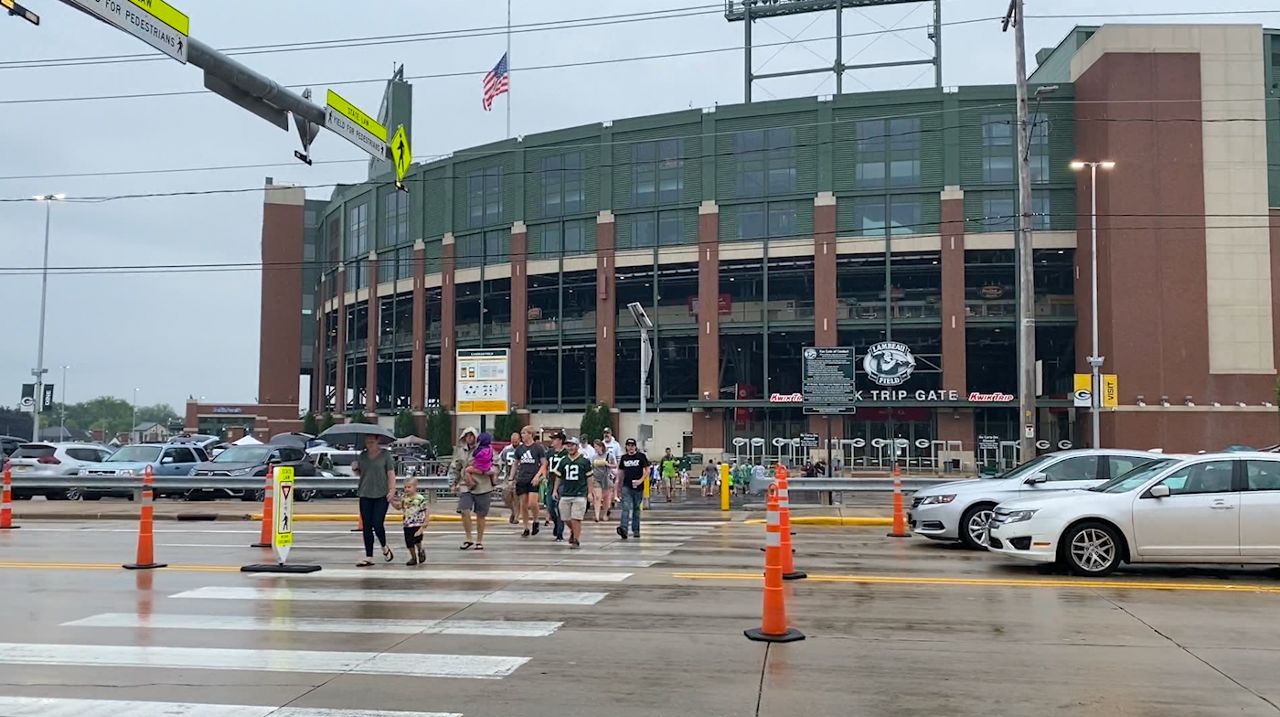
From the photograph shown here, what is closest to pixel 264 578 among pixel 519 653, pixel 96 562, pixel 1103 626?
pixel 96 562

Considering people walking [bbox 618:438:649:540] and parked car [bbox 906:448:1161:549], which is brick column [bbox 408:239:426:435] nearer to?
people walking [bbox 618:438:649:540]

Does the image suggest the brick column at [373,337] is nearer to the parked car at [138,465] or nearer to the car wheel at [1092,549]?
the parked car at [138,465]

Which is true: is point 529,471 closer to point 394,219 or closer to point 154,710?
point 154,710

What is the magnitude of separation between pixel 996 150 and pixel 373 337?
39719 millimetres

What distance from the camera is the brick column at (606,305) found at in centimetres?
5491

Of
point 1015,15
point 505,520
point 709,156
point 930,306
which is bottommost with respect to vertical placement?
point 505,520

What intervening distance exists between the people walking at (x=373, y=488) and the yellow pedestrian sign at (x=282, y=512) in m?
0.87

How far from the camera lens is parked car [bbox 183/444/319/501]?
28.2 meters

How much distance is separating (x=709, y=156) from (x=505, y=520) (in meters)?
35.2

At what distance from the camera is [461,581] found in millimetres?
11648

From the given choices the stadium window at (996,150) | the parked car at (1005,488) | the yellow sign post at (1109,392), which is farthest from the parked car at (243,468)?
the stadium window at (996,150)

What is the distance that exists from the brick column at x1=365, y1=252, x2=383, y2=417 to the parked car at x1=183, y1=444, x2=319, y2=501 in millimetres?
36695

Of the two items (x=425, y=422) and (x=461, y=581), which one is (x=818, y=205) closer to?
(x=425, y=422)

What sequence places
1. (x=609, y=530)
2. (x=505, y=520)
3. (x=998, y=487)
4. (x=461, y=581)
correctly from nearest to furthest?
(x=461, y=581) < (x=998, y=487) < (x=609, y=530) < (x=505, y=520)
